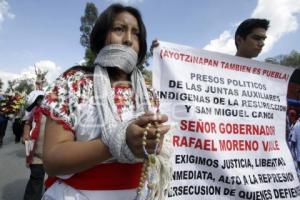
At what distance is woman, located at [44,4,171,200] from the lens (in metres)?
1.24

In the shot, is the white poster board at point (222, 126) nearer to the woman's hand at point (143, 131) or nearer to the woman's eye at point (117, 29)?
the woman's eye at point (117, 29)

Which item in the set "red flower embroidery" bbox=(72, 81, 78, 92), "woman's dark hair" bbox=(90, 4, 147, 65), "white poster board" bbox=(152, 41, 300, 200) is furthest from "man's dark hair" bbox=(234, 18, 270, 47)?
"red flower embroidery" bbox=(72, 81, 78, 92)

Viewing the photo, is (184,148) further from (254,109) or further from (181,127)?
(254,109)

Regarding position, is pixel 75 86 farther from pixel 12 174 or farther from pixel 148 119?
pixel 12 174

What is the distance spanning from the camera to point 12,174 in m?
6.80

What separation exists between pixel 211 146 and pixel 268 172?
569mm

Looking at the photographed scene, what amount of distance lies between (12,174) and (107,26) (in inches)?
234

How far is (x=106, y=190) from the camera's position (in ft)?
4.62

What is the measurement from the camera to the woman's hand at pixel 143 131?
1.17m

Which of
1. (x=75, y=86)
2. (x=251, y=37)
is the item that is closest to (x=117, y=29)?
(x=75, y=86)

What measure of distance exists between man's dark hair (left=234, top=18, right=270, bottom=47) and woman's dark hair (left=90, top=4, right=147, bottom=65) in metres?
1.86

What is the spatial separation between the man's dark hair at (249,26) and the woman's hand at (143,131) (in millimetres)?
2409

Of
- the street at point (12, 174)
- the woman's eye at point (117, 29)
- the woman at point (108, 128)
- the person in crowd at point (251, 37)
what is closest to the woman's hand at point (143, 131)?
the woman at point (108, 128)

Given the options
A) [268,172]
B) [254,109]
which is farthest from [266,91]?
[268,172]
